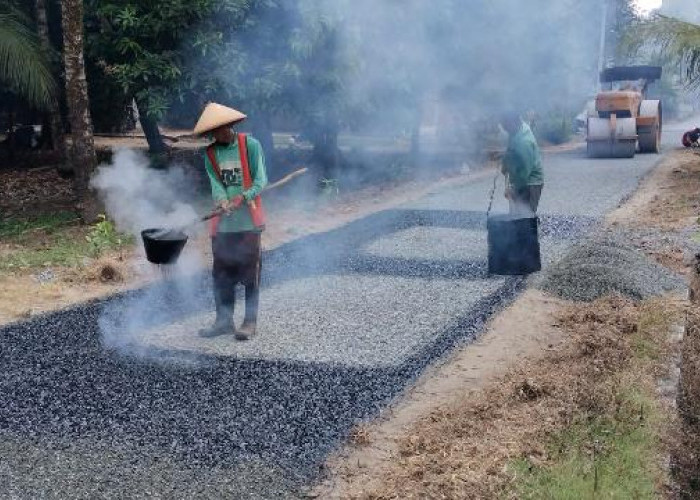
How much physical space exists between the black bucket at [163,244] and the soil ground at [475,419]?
201 centimetres

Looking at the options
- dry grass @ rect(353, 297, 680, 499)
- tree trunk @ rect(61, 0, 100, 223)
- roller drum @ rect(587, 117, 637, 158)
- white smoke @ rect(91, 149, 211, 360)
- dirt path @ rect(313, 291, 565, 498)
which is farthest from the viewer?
roller drum @ rect(587, 117, 637, 158)

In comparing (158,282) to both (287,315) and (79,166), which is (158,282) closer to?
(287,315)

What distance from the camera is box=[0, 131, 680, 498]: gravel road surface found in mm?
3570

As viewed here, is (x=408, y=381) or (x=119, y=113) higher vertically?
(x=119, y=113)

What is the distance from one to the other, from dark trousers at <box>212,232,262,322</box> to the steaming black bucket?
2685 mm

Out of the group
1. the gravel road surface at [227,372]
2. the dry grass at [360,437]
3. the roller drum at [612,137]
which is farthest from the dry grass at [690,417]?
the roller drum at [612,137]

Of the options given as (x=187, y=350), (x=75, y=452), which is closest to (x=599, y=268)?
(x=187, y=350)

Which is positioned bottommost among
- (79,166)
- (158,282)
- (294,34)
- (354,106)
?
(158,282)

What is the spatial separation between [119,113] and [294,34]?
294 inches

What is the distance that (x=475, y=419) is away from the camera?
4.09 m

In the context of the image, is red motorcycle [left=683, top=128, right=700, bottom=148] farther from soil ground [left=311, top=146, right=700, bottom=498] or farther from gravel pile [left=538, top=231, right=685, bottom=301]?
soil ground [left=311, top=146, right=700, bottom=498]

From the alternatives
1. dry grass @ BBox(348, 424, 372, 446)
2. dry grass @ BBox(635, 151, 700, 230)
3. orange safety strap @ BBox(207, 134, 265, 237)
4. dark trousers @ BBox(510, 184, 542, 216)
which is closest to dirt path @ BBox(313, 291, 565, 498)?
dry grass @ BBox(348, 424, 372, 446)

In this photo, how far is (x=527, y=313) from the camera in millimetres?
6109

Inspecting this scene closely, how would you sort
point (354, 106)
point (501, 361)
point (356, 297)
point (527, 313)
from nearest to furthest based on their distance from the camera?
point (501, 361), point (527, 313), point (356, 297), point (354, 106)
